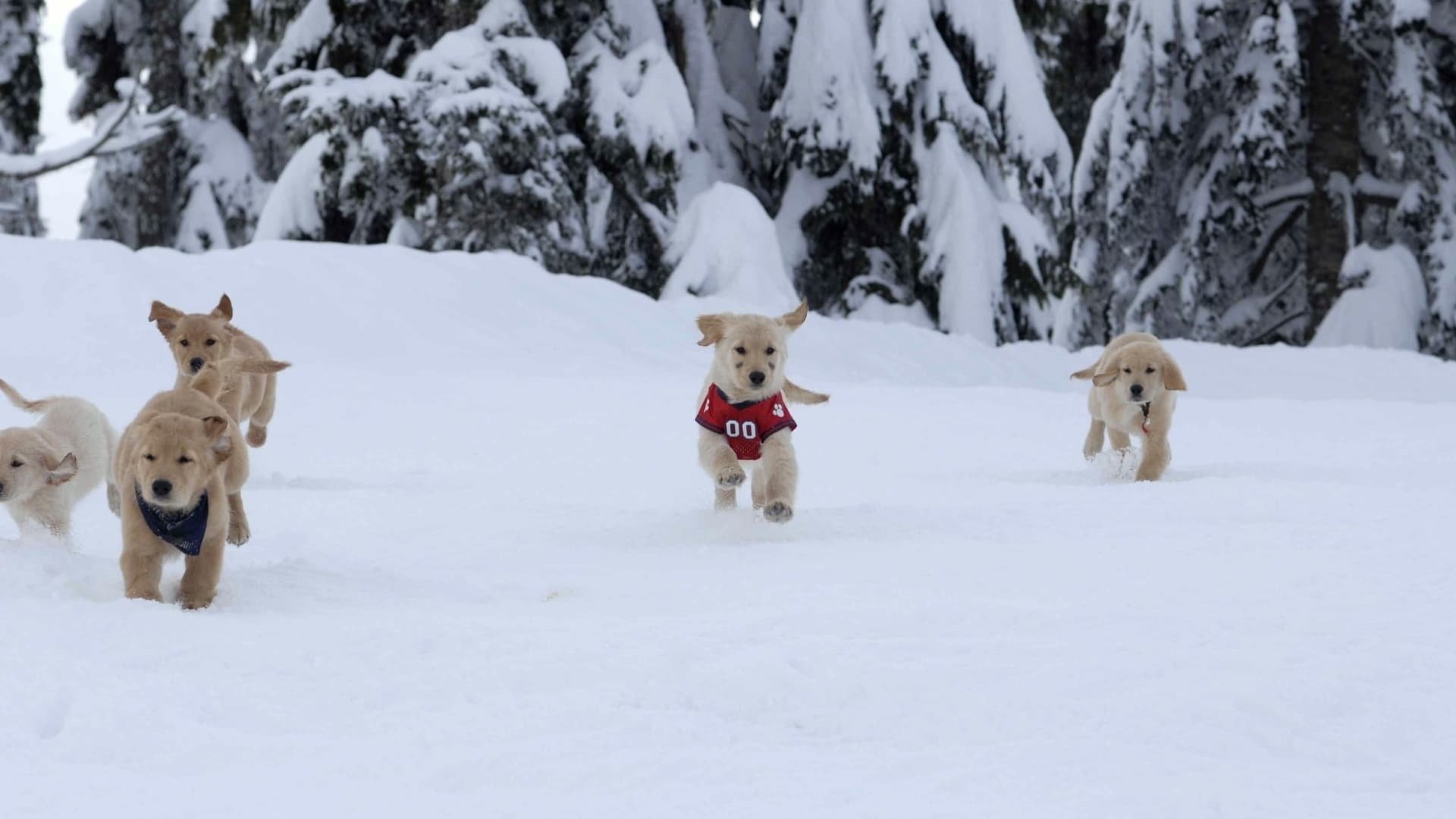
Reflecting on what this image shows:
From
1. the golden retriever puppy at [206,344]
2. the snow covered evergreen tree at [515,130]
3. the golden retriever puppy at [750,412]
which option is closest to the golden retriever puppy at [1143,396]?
the golden retriever puppy at [750,412]

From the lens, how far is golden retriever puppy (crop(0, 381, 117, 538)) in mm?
4922

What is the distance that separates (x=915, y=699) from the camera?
330 cm

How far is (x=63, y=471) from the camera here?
16.4 ft

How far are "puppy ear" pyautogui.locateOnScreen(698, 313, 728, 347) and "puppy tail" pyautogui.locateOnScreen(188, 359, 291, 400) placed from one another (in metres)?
1.80

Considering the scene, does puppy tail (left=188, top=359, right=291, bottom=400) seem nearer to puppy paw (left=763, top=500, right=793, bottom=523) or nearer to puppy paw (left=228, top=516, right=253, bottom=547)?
puppy paw (left=228, top=516, right=253, bottom=547)

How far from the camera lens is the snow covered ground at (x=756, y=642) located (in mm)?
2844

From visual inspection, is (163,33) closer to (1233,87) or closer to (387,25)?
(387,25)

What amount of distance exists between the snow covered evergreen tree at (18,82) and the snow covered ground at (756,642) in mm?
19827

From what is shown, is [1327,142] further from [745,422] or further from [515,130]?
[745,422]

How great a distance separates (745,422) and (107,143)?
1104 cm

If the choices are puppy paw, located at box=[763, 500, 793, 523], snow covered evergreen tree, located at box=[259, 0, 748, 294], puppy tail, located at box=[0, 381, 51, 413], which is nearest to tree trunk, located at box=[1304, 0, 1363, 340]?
snow covered evergreen tree, located at box=[259, 0, 748, 294]

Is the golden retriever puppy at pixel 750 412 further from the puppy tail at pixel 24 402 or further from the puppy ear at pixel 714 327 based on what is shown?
the puppy tail at pixel 24 402

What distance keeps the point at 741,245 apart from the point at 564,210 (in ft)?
8.02

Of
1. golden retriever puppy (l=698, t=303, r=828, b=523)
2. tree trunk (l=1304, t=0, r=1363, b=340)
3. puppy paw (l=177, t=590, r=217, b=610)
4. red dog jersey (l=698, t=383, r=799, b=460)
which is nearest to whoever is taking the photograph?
puppy paw (l=177, t=590, r=217, b=610)
